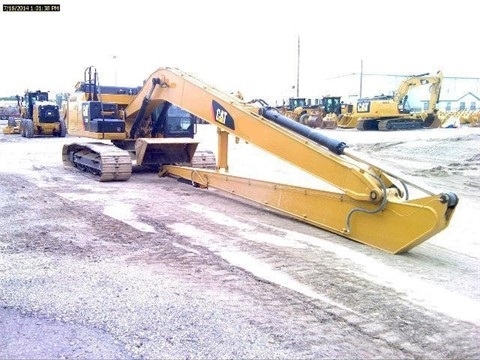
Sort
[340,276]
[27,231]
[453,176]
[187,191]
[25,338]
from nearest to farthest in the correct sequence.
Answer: [25,338] < [340,276] < [27,231] < [187,191] < [453,176]

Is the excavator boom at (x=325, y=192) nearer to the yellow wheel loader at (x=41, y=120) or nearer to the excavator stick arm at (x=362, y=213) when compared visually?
the excavator stick arm at (x=362, y=213)

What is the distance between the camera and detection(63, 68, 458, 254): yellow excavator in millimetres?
5301

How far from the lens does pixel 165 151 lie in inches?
409

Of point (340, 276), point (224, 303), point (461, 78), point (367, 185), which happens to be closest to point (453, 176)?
point (367, 185)

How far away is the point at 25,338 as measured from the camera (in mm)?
3346

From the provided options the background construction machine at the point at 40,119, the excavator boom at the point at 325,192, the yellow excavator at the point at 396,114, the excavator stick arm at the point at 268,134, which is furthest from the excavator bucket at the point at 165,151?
the yellow excavator at the point at 396,114

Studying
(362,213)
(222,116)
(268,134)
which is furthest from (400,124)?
(362,213)

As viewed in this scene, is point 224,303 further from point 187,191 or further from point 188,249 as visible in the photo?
point 187,191

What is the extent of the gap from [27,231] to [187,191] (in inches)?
134

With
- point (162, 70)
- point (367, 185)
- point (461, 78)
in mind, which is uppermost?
point (461, 78)

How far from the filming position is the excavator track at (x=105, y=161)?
374 inches

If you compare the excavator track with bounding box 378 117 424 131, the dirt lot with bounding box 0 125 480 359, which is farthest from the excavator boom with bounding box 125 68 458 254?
the excavator track with bounding box 378 117 424 131

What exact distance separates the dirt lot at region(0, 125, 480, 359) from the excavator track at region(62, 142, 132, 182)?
1.82 metres

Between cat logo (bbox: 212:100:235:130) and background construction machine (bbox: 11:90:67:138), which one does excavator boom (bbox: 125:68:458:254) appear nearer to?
cat logo (bbox: 212:100:235:130)
